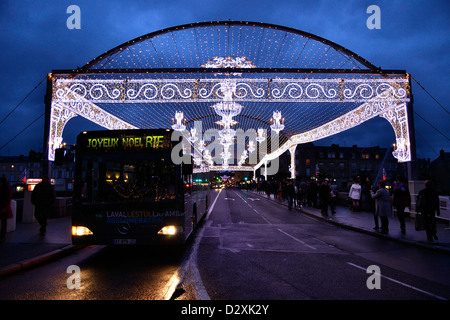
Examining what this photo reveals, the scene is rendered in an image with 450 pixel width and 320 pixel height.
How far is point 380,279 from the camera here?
5.41 m

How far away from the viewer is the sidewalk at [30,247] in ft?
20.3

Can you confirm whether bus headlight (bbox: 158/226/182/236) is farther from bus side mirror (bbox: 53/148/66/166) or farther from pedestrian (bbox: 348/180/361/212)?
pedestrian (bbox: 348/180/361/212)

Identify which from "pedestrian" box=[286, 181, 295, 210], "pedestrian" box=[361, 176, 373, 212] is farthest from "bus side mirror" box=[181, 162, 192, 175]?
"pedestrian" box=[361, 176, 373, 212]

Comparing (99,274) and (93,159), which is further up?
(93,159)

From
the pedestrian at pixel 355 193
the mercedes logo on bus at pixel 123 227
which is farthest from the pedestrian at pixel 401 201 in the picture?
the mercedes logo on bus at pixel 123 227

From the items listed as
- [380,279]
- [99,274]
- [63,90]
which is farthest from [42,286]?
[63,90]

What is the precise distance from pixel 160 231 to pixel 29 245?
4196 mm

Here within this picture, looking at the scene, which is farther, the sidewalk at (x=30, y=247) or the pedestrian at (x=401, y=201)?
the pedestrian at (x=401, y=201)

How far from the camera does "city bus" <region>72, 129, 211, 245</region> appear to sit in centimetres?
653
